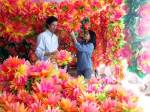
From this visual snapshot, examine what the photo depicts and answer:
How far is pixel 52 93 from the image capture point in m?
2.80

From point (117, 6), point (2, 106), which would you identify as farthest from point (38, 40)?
point (2, 106)

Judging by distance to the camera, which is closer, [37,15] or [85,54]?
[37,15]

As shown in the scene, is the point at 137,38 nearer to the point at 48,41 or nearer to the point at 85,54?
the point at 85,54

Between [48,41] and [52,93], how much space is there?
335 cm

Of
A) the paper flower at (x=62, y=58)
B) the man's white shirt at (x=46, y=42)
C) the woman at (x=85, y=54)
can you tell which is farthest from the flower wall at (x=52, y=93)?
the woman at (x=85, y=54)

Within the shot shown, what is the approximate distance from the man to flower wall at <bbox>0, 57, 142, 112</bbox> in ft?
9.00

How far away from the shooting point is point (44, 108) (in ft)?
8.67

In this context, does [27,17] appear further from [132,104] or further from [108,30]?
[132,104]

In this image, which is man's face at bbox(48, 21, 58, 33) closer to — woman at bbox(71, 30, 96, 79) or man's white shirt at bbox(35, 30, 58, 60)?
man's white shirt at bbox(35, 30, 58, 60)

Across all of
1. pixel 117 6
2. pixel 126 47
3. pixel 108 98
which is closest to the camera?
pixel 108 98

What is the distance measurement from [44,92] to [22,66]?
0.39 meters

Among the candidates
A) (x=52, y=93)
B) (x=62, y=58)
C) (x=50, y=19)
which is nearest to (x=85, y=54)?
(x=50, y=19)

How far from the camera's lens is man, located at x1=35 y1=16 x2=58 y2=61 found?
235 inches

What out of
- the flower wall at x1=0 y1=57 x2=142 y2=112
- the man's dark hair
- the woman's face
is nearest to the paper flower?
the man's dark hair
